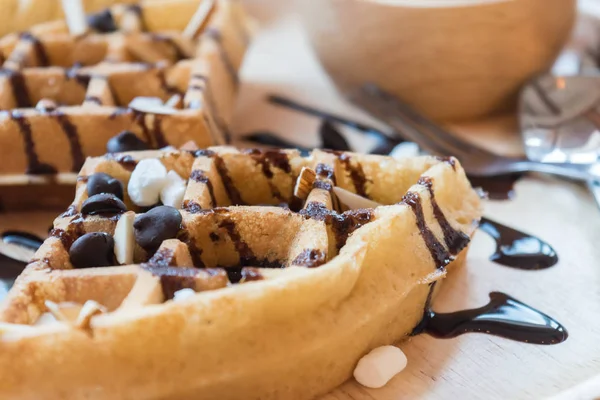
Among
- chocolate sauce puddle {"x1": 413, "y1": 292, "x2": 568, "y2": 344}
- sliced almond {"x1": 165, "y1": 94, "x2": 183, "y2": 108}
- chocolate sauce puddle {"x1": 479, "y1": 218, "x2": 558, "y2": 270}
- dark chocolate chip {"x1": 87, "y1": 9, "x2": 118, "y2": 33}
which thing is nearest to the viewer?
chocolate sauce puddle {"x1": 413, "y1": 292, "x2": 568, "y2": 344}

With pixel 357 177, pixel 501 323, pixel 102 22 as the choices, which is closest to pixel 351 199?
pixel 357 177

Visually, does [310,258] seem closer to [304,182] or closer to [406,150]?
[304,182]

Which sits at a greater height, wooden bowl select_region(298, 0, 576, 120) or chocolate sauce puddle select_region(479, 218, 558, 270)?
wooden bowl select_region(298, 0, 576, 120)

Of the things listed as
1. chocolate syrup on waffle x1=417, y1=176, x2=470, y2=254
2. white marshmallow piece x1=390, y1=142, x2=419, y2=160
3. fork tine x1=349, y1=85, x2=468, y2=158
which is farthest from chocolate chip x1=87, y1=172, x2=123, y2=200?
fork tine x1=349, y1=85, x2=468, y2=158

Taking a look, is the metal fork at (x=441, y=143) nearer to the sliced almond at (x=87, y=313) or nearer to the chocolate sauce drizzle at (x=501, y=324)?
the chocolate sauce drizzle at (x=501, y=324)

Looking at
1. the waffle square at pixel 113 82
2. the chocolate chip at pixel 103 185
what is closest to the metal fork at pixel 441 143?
the waffle square at pixel 113 82

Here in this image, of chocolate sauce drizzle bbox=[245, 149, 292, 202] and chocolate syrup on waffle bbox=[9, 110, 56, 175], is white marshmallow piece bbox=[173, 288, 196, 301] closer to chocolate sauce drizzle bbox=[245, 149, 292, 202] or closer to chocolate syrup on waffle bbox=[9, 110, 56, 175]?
chocolate sauce drizzle bbox=[245, 149, 292, 202]

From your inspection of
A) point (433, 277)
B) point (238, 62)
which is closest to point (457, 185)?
point (433, 277)
